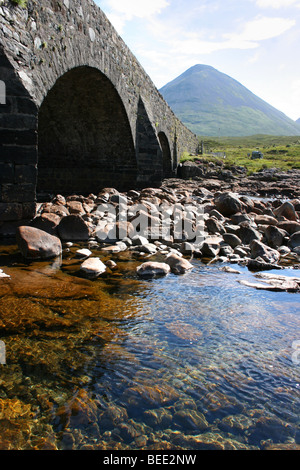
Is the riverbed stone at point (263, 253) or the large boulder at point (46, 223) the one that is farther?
the large boulder at point (46, 223)

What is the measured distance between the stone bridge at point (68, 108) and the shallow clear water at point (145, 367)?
7.69 ft

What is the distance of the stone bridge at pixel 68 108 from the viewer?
5492 mm

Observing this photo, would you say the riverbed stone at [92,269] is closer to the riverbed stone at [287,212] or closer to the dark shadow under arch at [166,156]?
the riverbed stone at [287,212]

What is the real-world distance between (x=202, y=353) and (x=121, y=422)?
93 cm

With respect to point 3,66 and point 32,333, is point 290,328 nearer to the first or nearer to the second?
point 32,333

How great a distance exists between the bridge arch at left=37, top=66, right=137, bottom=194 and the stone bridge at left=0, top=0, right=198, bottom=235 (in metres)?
0.03

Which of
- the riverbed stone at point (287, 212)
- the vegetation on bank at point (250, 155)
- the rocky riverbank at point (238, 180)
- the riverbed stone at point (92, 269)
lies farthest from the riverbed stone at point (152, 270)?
the vegetation on bank at point (250, 155)

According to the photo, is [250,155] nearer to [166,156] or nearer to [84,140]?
[166,156]

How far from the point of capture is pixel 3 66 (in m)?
5.23

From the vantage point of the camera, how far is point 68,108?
10.6m

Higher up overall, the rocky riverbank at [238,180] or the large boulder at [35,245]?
the rocky riverbank at [238,180]

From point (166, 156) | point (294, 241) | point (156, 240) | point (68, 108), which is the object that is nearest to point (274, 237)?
point (294, 241)

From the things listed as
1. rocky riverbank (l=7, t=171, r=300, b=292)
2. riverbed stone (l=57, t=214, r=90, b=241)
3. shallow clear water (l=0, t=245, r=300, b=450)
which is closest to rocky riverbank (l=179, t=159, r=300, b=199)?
rocky riverbank (l=7, t=171, r=300, b=292)

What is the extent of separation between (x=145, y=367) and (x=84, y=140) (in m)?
10.4
